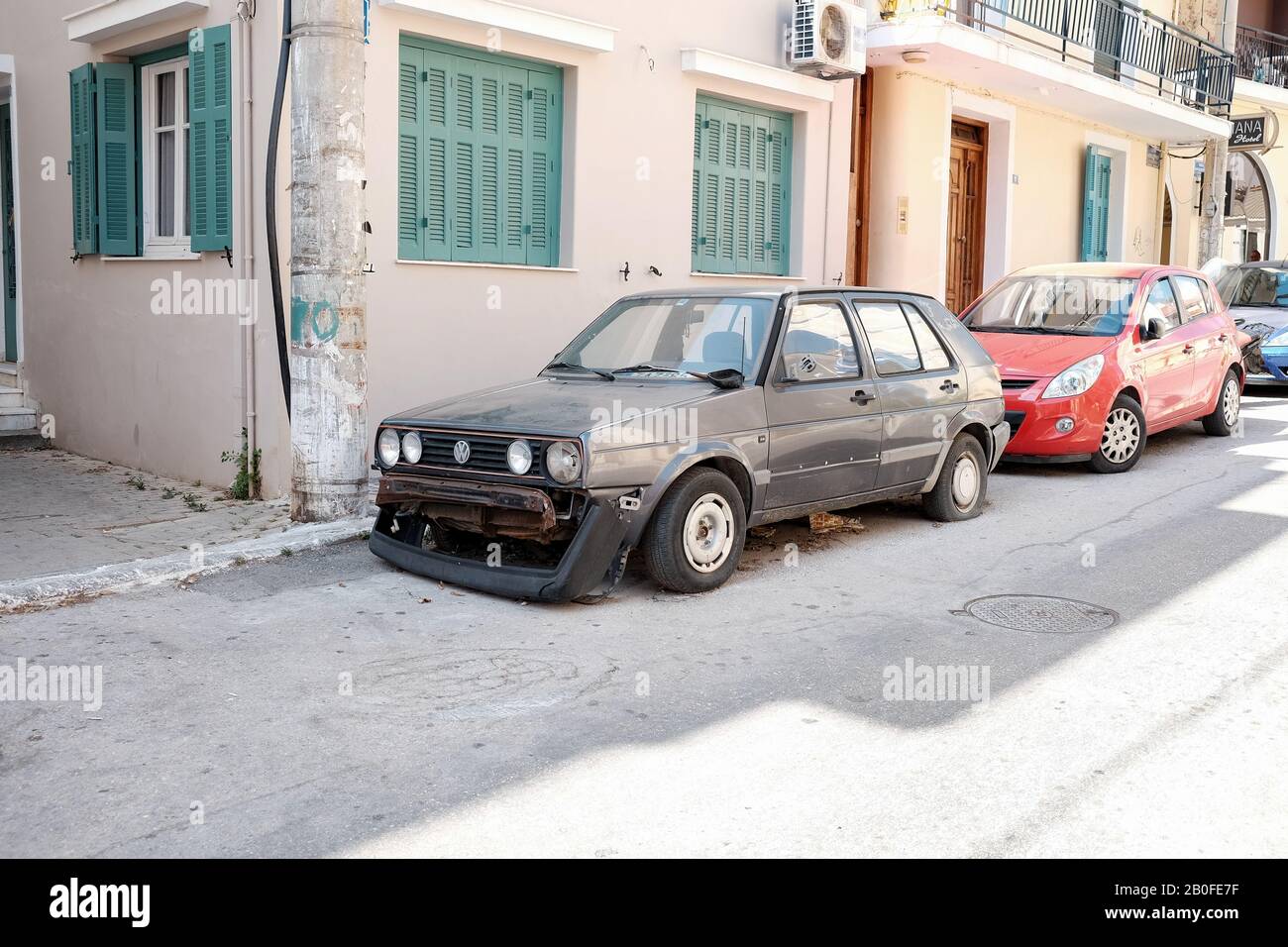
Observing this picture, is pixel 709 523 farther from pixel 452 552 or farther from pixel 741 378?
pixel 452 552

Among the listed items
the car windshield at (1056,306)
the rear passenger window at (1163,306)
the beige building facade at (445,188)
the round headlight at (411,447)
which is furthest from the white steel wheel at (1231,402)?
the round headlight at (411,447)

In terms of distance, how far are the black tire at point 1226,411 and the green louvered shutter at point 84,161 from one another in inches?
408

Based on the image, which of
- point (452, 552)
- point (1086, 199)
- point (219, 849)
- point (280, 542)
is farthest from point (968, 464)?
point (1086, 199)

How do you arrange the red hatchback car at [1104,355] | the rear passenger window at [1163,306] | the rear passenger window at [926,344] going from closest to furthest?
the rear passenger window at [926,344] < the red hatchback car at [1104,355] < the rear passenger window at [1163,306]

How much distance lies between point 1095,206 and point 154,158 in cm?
1422

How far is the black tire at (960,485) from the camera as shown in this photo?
27.6ft

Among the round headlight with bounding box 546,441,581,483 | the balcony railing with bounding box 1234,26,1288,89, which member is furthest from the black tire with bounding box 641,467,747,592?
the balcony railing with bounding box 1234,26,1288,89

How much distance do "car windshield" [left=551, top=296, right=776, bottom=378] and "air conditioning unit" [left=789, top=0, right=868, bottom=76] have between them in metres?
6.06

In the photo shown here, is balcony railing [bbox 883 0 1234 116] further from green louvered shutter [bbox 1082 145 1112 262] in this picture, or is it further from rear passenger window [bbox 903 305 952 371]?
rear passenger window [bbox 903 305 952 371]

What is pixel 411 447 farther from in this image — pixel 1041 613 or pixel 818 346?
pixel 1041 613

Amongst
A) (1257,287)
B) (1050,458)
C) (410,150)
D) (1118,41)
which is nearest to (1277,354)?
(1257,287)

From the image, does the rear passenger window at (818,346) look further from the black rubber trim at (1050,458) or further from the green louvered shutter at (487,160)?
the green louvered shutter at (487,160)
